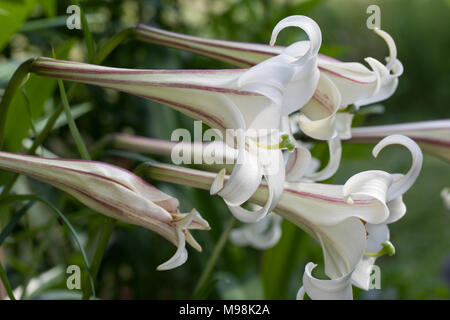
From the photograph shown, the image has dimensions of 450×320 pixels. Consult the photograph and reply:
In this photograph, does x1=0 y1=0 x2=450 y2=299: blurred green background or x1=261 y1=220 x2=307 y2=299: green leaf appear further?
x1=261 y1=220 x2=307 y2=299: green leaf

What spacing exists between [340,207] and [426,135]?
0.37 ft

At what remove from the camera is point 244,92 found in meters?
0.30

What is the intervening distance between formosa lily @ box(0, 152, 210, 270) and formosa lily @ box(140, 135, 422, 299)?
0.11 feet

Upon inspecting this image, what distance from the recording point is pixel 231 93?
30cm

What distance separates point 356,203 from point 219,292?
288 millimetres

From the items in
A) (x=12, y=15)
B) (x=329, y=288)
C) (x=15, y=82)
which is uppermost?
(x=12, y=15)

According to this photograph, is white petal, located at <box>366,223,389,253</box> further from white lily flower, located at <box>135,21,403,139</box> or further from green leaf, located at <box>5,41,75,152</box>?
green leaf, located at <box>5,41,75,152</box>

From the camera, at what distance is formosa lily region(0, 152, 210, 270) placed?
0.31 meters

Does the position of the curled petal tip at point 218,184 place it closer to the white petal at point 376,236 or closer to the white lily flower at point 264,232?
the white petal at point 376,236

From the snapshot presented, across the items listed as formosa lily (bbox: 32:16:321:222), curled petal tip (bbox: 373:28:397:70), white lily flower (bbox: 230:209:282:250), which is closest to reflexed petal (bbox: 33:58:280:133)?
formosa lily (bbox: 32:16:321:222)

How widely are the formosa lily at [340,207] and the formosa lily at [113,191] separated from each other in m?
0.03

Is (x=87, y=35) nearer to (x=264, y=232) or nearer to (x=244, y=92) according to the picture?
(x=244, y=92)

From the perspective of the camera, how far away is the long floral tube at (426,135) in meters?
0.40

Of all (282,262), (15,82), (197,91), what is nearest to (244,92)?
(197,91)
